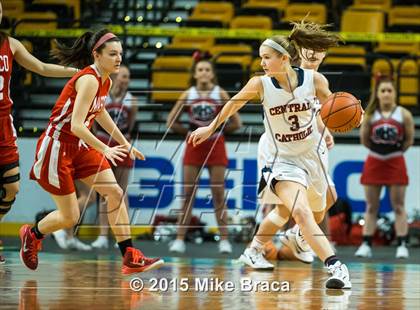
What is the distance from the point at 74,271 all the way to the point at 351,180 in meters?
5.18

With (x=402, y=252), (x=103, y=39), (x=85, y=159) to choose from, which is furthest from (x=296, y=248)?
(x=103, y=39)

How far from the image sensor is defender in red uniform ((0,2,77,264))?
26.4 ft

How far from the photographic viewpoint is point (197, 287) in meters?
7.28

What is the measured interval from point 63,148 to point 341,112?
6.89ft

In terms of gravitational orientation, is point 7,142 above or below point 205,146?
above

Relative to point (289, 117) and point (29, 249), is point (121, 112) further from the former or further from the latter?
point (289, 117)

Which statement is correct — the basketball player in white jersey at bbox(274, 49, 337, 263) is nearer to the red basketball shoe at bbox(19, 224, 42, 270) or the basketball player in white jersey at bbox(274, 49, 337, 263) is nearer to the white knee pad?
the white knee pad

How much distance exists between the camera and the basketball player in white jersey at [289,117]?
767 cm

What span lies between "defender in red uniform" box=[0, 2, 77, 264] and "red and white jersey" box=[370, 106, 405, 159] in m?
4.39

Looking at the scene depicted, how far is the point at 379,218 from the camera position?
12.6 m

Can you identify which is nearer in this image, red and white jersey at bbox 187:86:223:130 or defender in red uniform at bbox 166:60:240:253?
defender in red uniform at bbox 166:60:240:253

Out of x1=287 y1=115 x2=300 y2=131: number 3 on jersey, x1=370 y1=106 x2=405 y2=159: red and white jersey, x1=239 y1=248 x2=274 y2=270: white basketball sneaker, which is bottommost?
x1=239 y1=248 x2=274 y2=270: white basketball sneaker

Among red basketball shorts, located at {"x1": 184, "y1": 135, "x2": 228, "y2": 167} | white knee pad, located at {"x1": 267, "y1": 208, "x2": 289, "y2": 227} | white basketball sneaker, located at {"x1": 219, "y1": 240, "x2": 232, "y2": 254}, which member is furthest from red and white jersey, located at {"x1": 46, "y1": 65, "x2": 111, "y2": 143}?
white basketball sneaker, located at {"x1": 219, "y1": 240, "x2": 232, "y2": 254}

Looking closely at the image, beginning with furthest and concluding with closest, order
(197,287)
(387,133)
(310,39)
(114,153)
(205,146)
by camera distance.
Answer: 1. (387,133)
2. (205,146)
3. (310,39)
4. (197,287)
5. (114,153)
